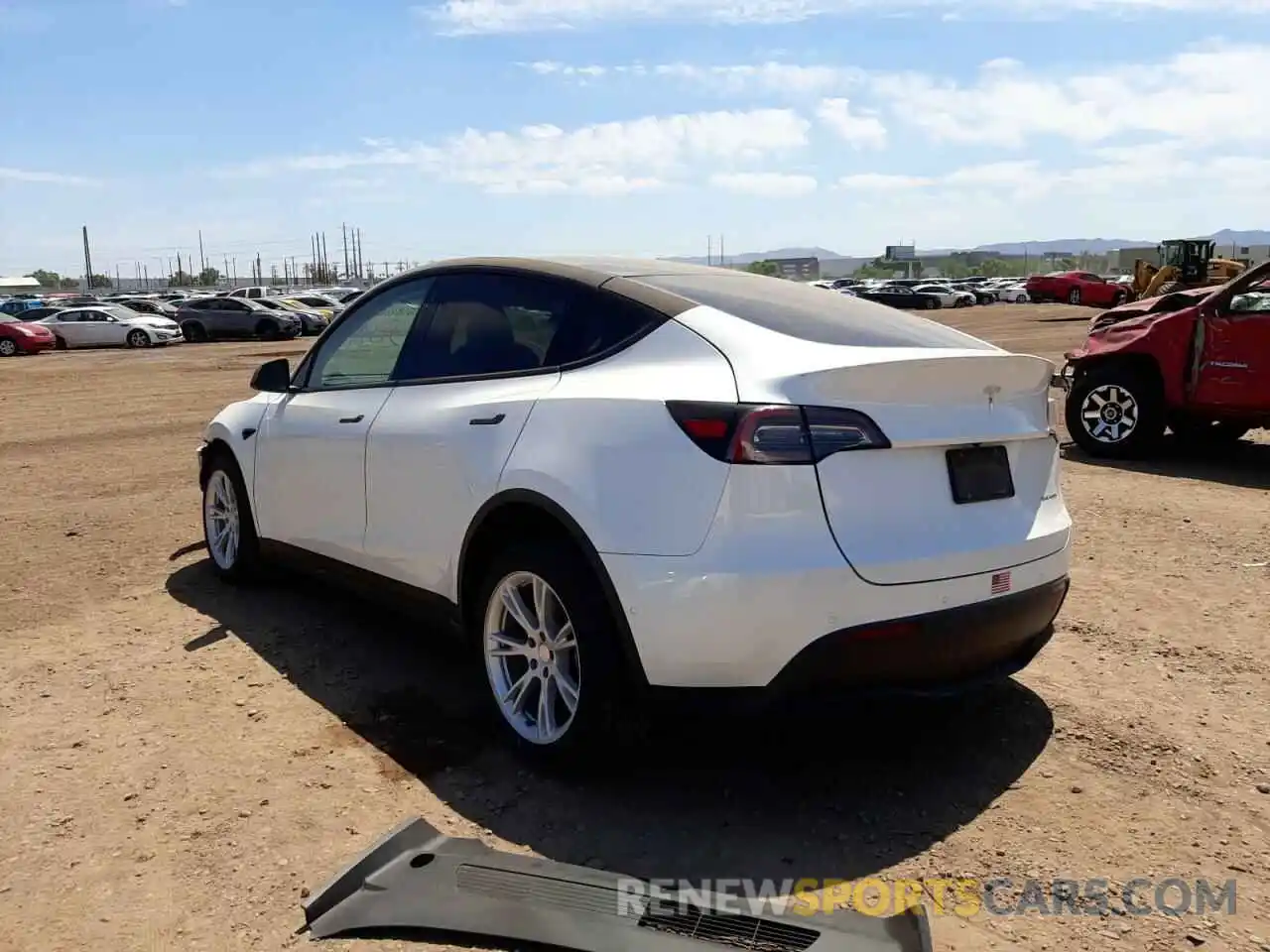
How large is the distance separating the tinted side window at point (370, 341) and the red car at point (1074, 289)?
46.2 m

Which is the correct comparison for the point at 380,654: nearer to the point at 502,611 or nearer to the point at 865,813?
the point at 502,611

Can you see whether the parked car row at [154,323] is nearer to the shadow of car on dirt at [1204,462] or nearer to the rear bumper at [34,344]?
the rear bumper at [34,344]

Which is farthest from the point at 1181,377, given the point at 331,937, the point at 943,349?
the point at 331,937

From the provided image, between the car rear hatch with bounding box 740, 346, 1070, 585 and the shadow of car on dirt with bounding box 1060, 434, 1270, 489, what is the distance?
19.8 feet

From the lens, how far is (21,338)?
30.4 metres

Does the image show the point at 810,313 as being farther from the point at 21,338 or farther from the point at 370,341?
the point at 21,338

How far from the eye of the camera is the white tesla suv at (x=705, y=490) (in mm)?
3141

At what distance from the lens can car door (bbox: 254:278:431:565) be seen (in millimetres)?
4680

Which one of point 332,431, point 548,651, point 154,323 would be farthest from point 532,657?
point 154,323

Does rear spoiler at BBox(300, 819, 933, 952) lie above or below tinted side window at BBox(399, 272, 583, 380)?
below

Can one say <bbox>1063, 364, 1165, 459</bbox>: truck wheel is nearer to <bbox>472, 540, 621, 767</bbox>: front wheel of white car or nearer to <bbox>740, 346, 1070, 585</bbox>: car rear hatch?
<bbox>740, 346, 1070, 585</bbox>: car rear hatch

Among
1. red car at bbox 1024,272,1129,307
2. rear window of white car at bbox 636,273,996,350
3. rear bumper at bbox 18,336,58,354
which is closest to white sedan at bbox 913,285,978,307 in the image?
red car at bbox 1024,272,1129,307

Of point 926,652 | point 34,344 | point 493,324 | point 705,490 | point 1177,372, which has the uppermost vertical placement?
point 493,324

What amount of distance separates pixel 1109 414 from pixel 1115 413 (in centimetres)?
6
